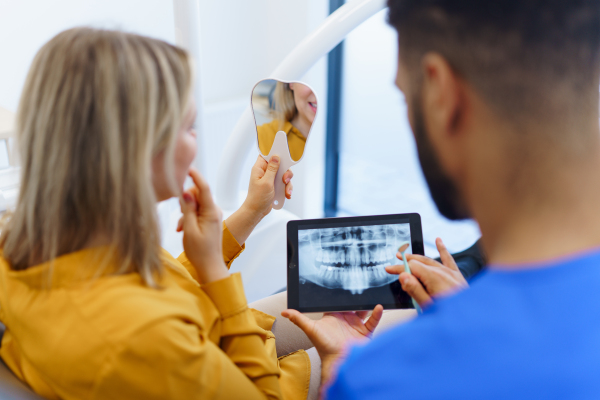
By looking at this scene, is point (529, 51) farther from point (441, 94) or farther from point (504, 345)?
point (504, 345)

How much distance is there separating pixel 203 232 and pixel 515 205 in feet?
1.50

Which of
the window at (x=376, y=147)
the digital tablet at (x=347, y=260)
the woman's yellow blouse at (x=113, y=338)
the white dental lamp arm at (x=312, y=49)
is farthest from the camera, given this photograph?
the window at (x=376, y=147)

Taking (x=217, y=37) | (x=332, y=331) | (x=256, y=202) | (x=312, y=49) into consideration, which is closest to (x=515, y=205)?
(x=332, y=331)

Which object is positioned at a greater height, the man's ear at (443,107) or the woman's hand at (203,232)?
the man's ear at (443,107)

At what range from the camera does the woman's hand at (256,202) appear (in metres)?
1.10

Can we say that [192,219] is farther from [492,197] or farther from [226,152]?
[226,152]

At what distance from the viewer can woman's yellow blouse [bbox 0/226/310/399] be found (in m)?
0.60

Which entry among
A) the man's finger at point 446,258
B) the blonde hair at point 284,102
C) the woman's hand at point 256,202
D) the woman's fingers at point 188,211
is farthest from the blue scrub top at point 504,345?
the blonde hair at point 284,102

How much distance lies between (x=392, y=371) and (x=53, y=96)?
0.55 m

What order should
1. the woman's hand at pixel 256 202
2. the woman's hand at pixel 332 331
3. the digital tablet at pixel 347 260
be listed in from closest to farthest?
the woman's hand at pixel 332 331 < the digital tablet at pixel 347 260 < the woman's hand at pixel 256 202

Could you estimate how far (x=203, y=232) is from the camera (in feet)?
2.53

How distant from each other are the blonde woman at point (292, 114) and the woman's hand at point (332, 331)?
40 cm

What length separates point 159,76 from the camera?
67 cm

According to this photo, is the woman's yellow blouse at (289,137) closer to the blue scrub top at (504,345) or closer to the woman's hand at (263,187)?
the woman's hand at (263,187)
